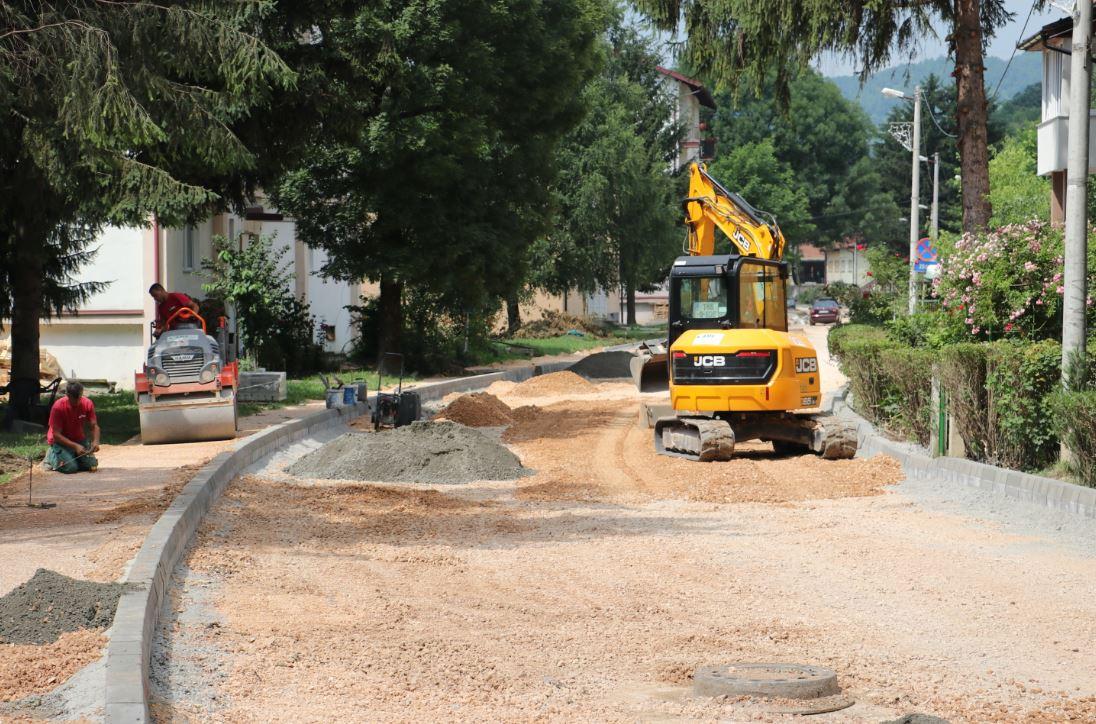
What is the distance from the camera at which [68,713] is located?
638cm

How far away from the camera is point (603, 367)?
42281 mm

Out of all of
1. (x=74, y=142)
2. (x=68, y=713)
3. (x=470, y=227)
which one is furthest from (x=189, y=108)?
(x=470, y=227)

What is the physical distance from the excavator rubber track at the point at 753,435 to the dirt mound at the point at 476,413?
5.84 meters

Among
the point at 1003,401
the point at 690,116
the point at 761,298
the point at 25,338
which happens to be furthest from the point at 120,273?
the point at 690,116

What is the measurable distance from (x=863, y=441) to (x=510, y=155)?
1774cm

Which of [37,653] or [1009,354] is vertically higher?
[1009,354]

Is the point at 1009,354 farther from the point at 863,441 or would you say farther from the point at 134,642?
the point at 134,642

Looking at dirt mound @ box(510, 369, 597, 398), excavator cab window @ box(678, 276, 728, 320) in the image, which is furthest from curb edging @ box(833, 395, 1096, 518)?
dirt mound @ box(510, 369, 597, 398)

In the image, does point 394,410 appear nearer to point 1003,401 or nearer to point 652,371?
point 652,371

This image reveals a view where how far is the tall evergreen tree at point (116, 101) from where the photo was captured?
47.8 ft

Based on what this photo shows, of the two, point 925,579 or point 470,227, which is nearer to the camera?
point 925,579

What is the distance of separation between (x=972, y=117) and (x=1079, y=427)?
1099 cm

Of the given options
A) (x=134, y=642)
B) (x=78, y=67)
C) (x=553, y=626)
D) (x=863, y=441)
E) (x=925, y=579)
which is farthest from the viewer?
(x=863, y=441)

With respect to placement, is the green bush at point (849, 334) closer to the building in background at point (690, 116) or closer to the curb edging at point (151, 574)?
the curb edging at point (151, 574)
